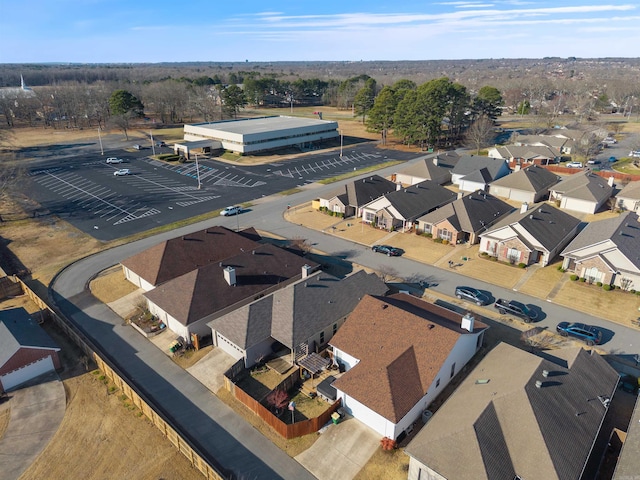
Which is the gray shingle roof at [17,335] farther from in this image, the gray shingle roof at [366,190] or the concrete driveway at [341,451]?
the gray shingle roof at [366,190]

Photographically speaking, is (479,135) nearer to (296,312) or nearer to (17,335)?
(296,312)

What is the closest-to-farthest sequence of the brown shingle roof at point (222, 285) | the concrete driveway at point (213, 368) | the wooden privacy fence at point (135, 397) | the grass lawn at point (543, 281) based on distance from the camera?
1. the wooden privacy fence at point (135, 397)
2. the concrete driveway at point (213, 368)
3. the brown shingle roof at point (222, 285)
4. the grass lawn at point (543, 281)

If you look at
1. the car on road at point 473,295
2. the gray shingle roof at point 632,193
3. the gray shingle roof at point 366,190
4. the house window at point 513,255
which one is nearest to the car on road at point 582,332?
the car on road at point 473,295

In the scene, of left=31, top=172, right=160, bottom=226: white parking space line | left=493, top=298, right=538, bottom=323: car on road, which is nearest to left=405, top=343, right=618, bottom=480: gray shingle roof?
left=493, top=298, right=538, bottom=323: car on road

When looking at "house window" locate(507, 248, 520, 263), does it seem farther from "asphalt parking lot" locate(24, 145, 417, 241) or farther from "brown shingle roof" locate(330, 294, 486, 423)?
"asphalt parking lot" locate(24, 145, 417, 241)

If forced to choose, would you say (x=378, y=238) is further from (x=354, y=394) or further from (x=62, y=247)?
(x=62, y=247)

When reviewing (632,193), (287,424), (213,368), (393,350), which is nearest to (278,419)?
(287,424)

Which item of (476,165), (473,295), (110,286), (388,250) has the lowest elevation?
(110,286)
